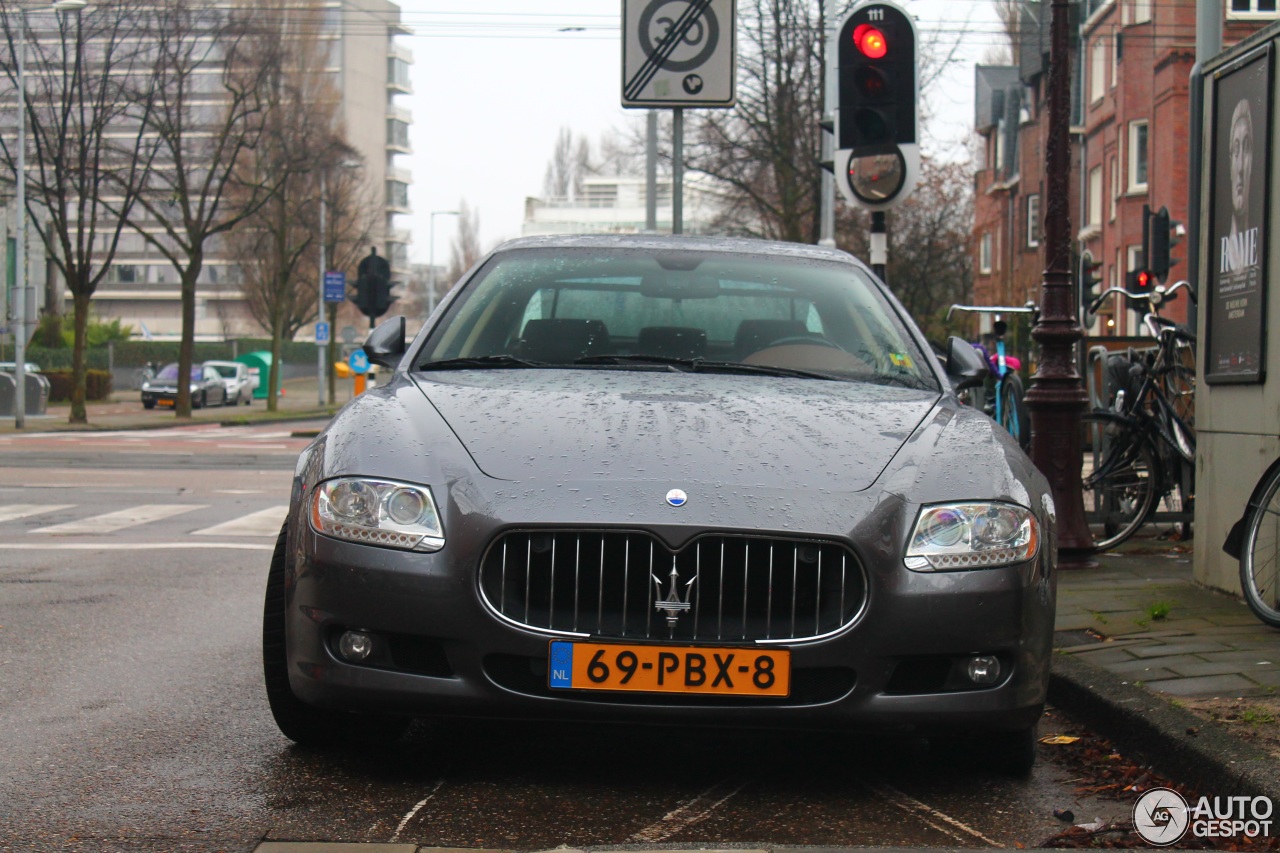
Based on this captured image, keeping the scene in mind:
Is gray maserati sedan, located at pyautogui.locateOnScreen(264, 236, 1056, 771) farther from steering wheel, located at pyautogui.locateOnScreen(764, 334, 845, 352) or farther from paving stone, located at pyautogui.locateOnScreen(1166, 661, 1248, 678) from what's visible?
paving stone, located at pyautogui.locateOnScreen(1166, 661, 1248, 678)

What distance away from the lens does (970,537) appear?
3.97 metres

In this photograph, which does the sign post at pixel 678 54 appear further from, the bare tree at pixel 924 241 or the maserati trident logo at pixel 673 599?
the bare tree at pixel 924 241

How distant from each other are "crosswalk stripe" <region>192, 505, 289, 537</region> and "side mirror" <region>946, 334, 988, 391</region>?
6.10 metres

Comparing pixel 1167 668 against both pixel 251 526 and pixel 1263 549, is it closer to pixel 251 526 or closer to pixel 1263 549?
pixel 1263 549

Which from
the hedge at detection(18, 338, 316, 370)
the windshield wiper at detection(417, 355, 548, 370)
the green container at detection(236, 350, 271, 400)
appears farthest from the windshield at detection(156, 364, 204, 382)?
the windshield wiper at detection(417, 355, 548, 370)

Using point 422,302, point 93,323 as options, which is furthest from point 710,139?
point 422,302

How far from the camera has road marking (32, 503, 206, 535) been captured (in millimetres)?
11258

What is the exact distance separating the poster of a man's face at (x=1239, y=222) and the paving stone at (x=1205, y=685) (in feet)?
6.59

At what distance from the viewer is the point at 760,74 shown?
36375 mm

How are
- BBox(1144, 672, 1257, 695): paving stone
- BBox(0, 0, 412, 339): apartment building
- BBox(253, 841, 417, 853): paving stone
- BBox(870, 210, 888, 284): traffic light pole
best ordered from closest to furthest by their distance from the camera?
BBox(253, 841, 417, 853): paving stone → BBox(1144, 672, 1257, 695): paving stone → BBox(870, 210, 888, 284): traffic light pole → BBox(0, 0, 412, 339): apartment building

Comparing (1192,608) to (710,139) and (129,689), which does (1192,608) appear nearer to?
(129,689)

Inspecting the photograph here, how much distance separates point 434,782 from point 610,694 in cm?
65

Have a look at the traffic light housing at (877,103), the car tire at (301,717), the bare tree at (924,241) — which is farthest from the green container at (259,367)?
the car tire at (301,717)

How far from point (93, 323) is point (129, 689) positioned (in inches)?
2547
